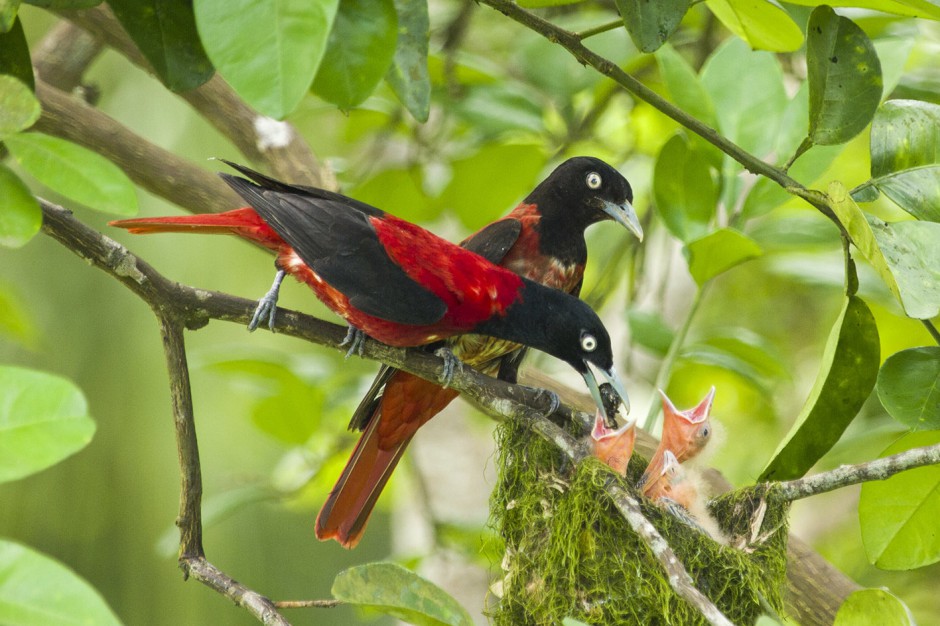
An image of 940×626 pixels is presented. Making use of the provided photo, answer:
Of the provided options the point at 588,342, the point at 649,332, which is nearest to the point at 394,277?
the point at 588,342

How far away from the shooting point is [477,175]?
3.36 metres

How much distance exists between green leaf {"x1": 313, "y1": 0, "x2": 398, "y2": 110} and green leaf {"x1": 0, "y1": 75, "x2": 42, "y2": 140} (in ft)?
1.42

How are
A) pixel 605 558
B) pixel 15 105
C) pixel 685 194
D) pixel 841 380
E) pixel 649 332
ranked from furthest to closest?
pixel 649 332 < pixel 685 194 < pixel 605 558 < pixel 841 380 < pixel 15 105

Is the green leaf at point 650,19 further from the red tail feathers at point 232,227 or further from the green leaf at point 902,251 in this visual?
the red tail feathers at point 232,227

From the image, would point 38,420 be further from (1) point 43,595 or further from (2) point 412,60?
(2) point 412,60

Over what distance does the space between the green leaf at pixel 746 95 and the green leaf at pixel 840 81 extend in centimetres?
87

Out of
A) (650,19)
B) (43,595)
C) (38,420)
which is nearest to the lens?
(43,595)

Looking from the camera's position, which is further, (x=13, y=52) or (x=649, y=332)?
(x=649, y=332)

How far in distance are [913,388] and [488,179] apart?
1938 mm

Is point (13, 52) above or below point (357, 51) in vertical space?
below

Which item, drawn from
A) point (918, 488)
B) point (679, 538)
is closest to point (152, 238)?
point (679, 538)

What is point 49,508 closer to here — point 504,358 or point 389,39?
point 504,358

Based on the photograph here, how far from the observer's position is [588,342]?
2.58m

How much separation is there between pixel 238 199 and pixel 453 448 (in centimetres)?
216
